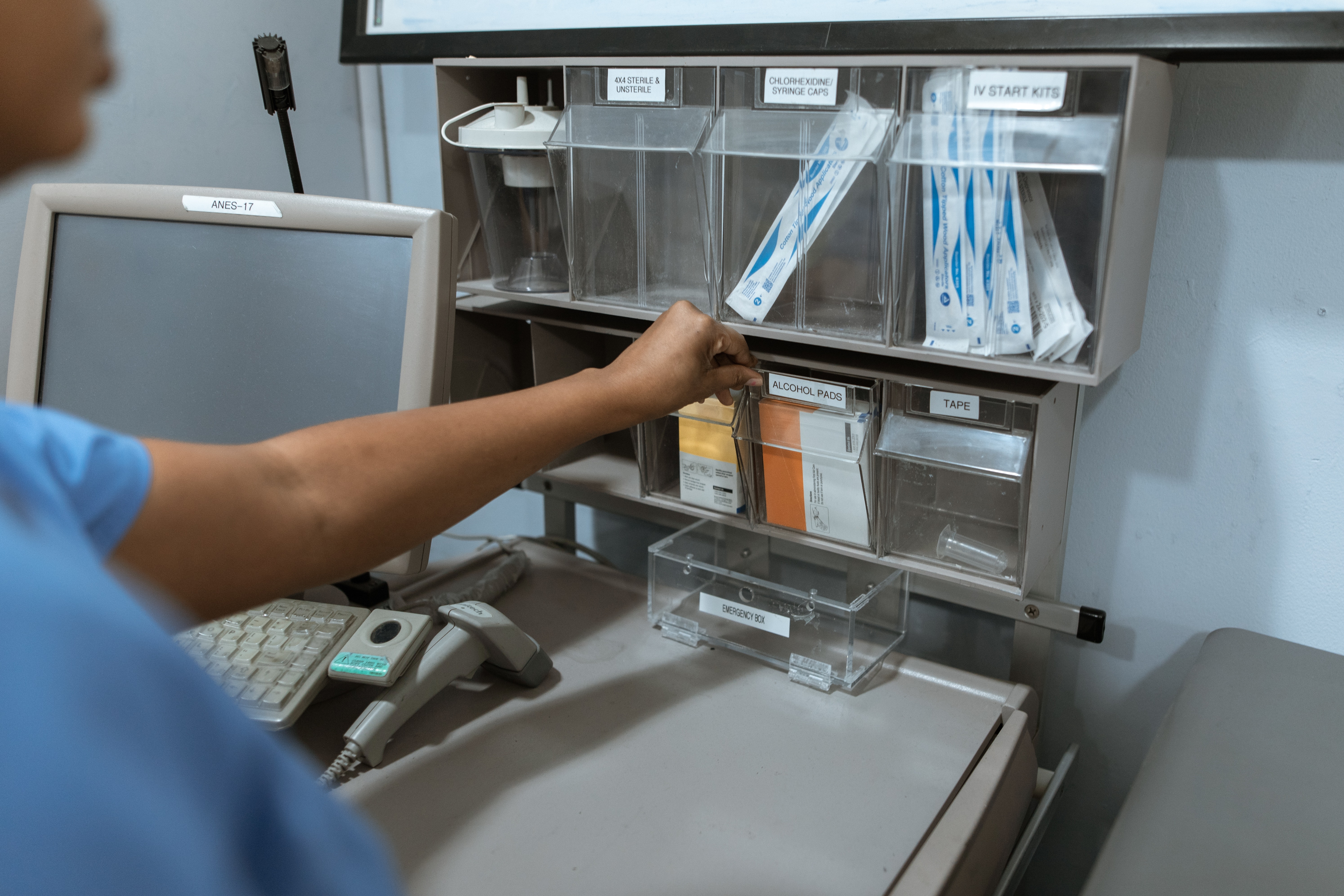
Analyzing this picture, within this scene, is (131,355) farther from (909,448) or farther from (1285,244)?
(1285,244)

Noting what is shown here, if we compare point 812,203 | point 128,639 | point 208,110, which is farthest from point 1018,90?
point 208,110

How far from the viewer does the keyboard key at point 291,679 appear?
0.83 metres

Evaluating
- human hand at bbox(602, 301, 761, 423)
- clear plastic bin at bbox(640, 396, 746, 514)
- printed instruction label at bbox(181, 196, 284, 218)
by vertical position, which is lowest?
clear plastic bin at bbox(640, 396, 746, 514)

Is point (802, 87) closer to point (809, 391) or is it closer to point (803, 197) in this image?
point (803, 197)

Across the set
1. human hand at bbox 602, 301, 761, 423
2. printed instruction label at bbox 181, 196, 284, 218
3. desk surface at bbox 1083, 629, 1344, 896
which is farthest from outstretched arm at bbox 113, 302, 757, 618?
desk surface at bbox 1083, 629, 1344, 896

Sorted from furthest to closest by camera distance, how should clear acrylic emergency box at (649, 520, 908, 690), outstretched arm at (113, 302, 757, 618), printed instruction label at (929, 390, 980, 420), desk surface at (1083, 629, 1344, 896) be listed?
clear acrylic emergency box at (649, 520, 908, 690) < printed instruction label at (929, 390, 980, 420) < desk surface at (1083, 629, 1344, 896) < outstretched arm at (113, 302, 757, 618)

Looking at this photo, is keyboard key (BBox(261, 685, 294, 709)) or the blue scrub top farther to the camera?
keyboard key (BBox(261, 685, 294, 709))

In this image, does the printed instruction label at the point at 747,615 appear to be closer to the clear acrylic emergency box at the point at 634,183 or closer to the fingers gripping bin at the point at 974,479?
the fingers gripping bin at the point at 974,479

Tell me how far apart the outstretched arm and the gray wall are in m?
0.76

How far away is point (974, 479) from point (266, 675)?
687 mm

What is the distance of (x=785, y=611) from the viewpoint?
99 centimetres

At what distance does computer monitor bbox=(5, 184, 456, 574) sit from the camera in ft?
2.88

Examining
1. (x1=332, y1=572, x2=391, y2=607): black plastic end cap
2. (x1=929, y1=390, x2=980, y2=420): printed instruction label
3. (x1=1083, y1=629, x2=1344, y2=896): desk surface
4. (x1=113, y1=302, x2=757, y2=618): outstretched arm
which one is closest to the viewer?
(x1=113, y1=302, x2=757, y2=618): outstretched arm

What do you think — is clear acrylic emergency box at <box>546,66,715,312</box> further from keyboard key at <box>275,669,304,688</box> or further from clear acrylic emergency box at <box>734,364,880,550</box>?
keyboard key at <box>275,669,304,688</box>
